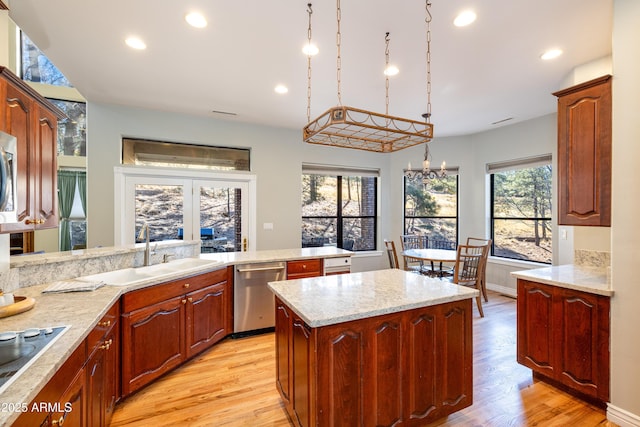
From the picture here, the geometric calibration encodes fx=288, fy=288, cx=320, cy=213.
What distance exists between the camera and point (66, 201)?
19.5 ft

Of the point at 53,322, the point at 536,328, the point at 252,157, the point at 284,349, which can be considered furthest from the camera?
the point at 252,157

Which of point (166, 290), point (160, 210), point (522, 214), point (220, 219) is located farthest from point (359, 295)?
point (522, 214)

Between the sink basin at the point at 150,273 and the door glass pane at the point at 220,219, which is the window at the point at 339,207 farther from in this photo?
the sink basin at the point at 150,273

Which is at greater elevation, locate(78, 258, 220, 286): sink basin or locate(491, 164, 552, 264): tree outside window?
locate(491, 164, 552, 264): tree outside window

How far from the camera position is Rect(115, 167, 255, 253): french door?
4.06 m

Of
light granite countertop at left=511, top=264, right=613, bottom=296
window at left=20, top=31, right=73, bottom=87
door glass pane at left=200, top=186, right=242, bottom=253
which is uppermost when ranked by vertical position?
window at left=20, top=31, right=73, bottom=87

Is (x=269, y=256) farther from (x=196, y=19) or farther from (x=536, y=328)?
(x=536, y=328)

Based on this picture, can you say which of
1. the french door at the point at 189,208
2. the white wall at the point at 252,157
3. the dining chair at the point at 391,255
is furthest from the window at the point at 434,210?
the french door at the point at 189,208

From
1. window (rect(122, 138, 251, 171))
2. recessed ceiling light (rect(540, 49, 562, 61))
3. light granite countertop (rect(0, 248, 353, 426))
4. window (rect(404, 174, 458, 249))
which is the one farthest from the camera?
window (rect(404, 174, 458, 249))

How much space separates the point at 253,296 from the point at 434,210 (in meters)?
4.14

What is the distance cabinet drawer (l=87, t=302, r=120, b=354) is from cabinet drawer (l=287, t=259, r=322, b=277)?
179cm

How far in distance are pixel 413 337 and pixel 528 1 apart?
241 centimetres

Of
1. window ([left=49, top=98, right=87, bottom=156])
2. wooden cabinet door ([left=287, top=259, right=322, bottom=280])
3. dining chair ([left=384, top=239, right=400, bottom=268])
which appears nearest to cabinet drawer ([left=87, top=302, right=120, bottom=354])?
wooden cabinet door ([left=287, top=259, right=322, bottom=280])

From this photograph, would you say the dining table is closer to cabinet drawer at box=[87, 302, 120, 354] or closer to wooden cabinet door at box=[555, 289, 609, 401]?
wooden cabinet door at box=[555, 289, 609, 401]
